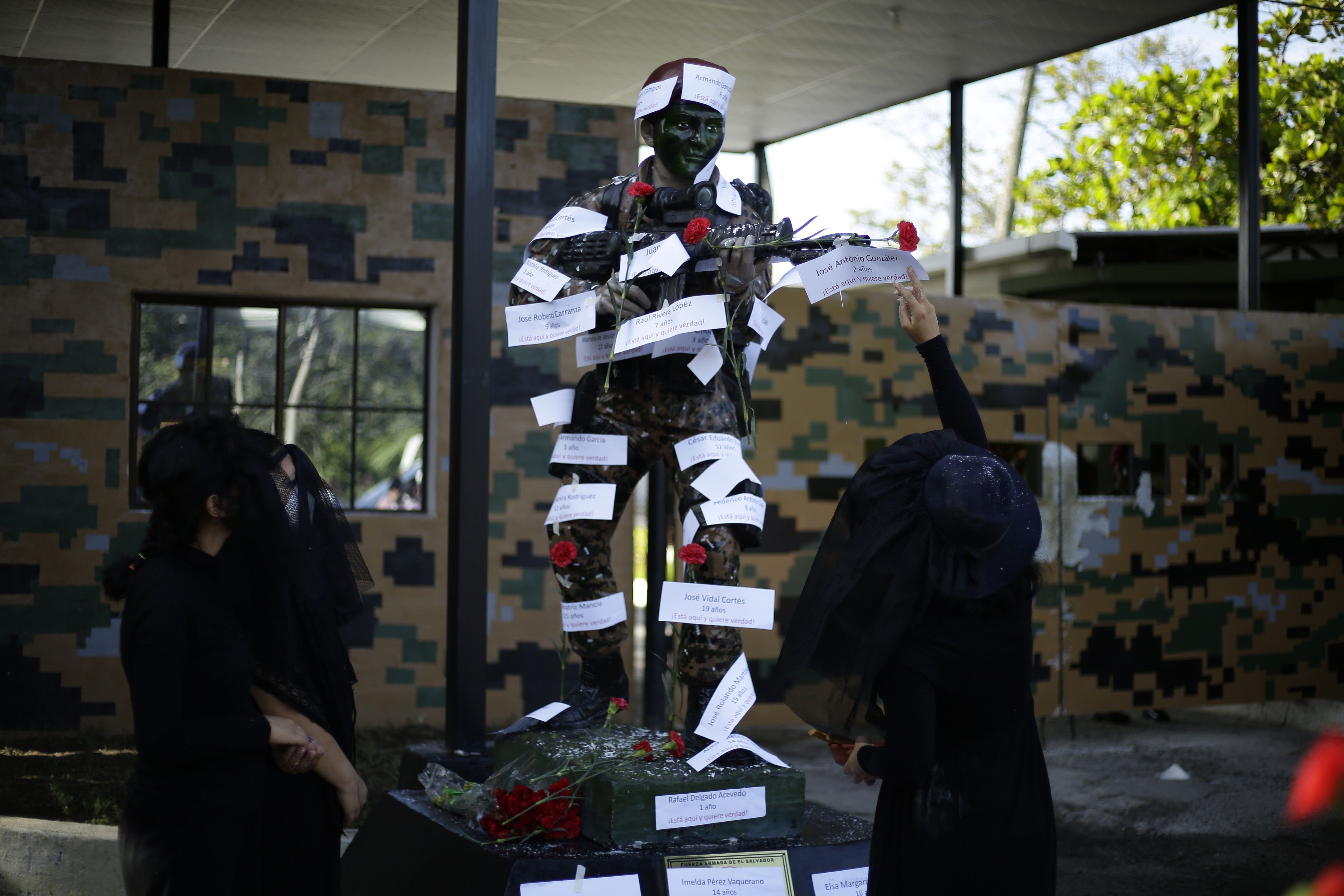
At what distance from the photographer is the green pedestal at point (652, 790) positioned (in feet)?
8.51

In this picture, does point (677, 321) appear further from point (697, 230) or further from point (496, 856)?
point (496, 856)

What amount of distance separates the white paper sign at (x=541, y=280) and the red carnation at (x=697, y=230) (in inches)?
14.5

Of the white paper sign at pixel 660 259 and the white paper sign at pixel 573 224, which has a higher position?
the white paper sign at pixel 573 224

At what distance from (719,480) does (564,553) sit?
1.44 feet

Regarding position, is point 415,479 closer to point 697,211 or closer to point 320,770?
point 697,211

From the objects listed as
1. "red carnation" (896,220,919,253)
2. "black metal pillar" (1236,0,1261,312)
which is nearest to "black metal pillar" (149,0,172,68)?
"red carnation" (896,220,919,253)

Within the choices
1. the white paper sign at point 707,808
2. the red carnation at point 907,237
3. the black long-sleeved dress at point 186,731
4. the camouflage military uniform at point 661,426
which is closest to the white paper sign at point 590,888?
the white paper sign at point 707,808

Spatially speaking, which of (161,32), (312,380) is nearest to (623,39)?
(161,32)

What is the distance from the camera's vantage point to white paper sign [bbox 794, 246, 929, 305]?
2.68 m

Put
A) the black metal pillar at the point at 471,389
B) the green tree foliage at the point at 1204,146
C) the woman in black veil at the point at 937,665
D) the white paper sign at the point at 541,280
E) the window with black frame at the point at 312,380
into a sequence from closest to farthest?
the woman in black veil at the point at 937,665
the white paper sign at the point at 541,280
the black metal pillar at the point at 471,389
the window with black frame at the point at 312,380
the green tree foliage at the point at 1204,146

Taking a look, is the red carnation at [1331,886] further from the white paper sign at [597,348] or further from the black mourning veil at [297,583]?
the white paper sign at [597,348]

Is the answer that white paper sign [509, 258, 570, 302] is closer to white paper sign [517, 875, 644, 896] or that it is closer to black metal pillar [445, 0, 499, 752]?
black metal pillar [445, 0, 499, 752]

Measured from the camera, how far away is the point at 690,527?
9.52ft

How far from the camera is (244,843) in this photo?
209cm
